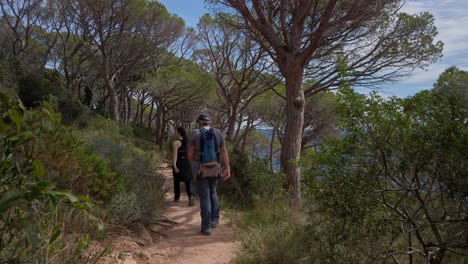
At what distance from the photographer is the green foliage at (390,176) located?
258cm

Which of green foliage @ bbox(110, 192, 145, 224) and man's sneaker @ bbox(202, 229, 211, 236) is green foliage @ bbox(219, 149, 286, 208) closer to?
man's sneaker @ bbox(202, 229, 211, 236)

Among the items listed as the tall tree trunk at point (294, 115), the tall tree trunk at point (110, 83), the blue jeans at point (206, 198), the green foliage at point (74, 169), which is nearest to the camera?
the green foliage at point (74, 169)

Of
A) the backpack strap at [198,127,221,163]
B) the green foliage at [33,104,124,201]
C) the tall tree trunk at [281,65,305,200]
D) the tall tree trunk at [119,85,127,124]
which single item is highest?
the tall tree trunk at [119,85,127,124]

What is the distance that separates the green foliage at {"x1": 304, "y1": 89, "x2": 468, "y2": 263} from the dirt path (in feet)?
4.70

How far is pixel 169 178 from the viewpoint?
418 inches

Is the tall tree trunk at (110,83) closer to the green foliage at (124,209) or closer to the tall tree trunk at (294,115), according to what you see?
the tall tree trunk at (294,115)

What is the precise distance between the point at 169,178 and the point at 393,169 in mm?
8388

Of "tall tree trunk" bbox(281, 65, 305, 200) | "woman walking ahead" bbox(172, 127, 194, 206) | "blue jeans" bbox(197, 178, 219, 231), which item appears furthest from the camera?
"tall tree trunk" bbox(281, 65, 305, 200)

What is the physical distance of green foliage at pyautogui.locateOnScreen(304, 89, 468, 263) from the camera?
2580mm

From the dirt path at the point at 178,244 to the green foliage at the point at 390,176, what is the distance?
1.43 meters

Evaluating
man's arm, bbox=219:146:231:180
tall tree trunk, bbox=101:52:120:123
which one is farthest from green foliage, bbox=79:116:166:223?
tall tree trunk, bbox=101:52:120:123

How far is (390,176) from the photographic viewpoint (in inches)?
114

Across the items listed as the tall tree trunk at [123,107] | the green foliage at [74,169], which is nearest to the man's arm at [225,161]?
the green foliage at [74,169]

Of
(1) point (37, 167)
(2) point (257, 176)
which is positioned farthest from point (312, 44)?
(1) point (37, 167)
